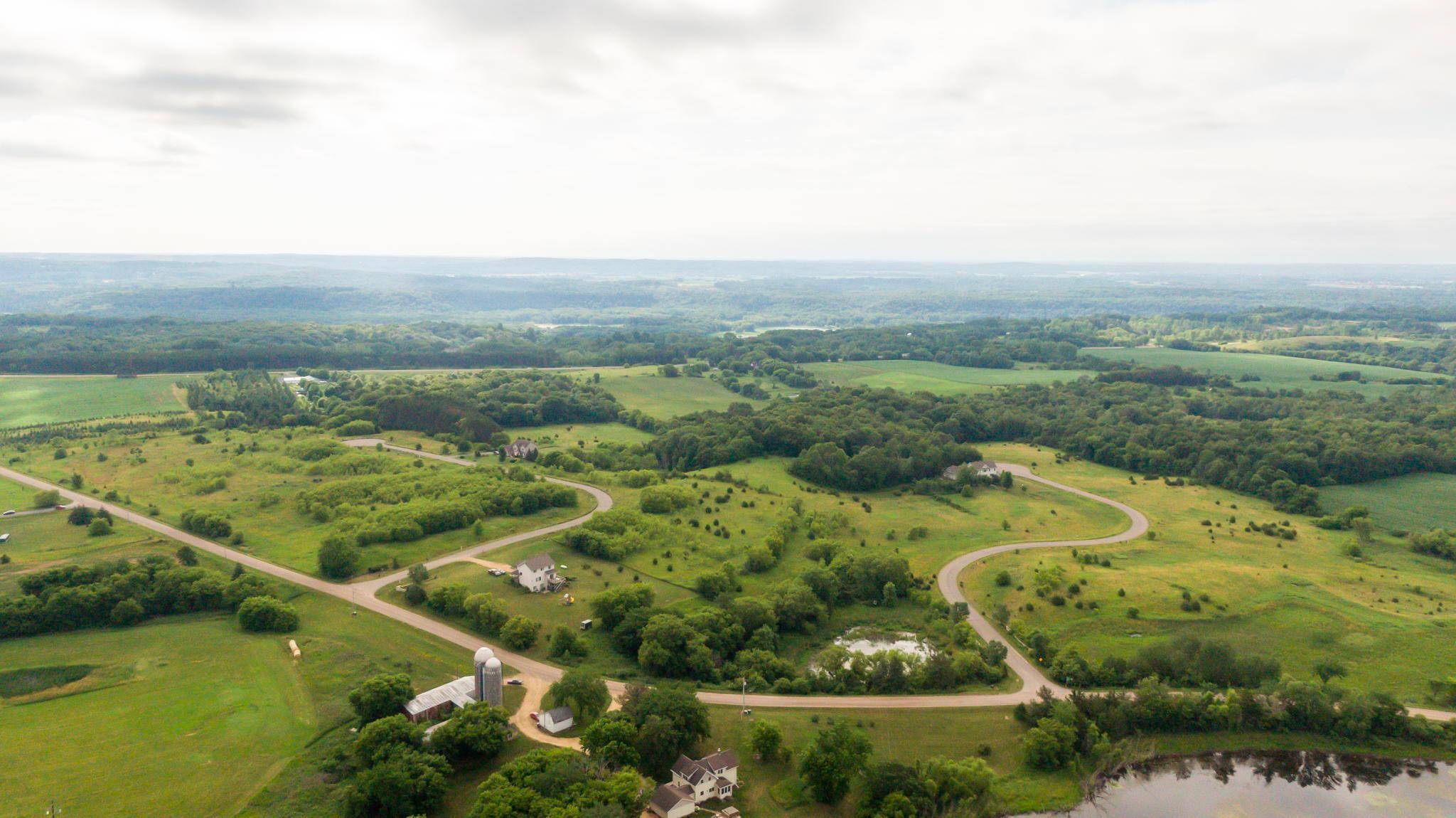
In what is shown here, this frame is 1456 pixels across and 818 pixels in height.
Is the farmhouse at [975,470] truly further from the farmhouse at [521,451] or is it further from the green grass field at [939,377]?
the green grass field at [939,377]

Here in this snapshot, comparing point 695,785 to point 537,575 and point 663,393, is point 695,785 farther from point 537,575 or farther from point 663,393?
point 663,393

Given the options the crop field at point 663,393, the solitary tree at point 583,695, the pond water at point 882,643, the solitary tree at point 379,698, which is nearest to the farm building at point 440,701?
the solitary tree at point 379,698

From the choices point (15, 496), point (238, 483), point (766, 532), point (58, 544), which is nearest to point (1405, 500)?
point (766, 532)

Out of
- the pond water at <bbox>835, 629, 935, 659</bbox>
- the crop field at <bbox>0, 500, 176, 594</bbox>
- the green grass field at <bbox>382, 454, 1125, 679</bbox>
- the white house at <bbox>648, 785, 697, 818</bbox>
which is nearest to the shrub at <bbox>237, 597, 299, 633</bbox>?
the green grass field at <bbox>382, 454, 1125, 679</bbox>

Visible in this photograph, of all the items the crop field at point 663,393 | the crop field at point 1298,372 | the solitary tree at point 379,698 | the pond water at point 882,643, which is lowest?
the pond water at point 882,643

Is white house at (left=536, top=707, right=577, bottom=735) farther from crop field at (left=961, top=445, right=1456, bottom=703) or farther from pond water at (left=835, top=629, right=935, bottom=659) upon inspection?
crop field at (left=961, top=445, right=1456, bottom=703)
